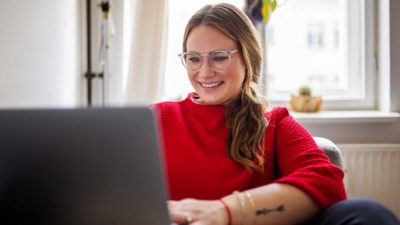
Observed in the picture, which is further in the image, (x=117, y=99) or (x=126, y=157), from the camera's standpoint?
(x=117, y=99)

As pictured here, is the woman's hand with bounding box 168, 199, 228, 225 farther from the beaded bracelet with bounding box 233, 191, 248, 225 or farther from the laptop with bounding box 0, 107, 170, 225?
the laptop with bounding box 0, 107, 170, 225

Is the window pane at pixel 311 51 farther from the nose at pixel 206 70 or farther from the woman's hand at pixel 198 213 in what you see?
the woman's hand at pixel 198 213

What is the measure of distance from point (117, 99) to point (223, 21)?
1.06 meters

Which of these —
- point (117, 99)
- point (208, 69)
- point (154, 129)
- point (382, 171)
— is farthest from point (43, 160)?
point (382, 171)

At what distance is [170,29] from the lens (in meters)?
2.23

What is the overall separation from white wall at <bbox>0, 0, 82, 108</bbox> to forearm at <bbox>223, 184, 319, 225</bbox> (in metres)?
0.82

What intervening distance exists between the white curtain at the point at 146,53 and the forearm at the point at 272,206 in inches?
42.5

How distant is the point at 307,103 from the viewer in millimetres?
2334

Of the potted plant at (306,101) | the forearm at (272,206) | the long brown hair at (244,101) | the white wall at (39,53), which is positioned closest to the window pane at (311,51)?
the potted plant at (306,101)

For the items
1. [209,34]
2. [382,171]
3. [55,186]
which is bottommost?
[382,171]

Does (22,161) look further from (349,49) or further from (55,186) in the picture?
(349,49)

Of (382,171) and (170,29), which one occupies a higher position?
(170,29)

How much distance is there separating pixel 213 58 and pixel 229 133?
0.22 meters

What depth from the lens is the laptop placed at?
0.63m
